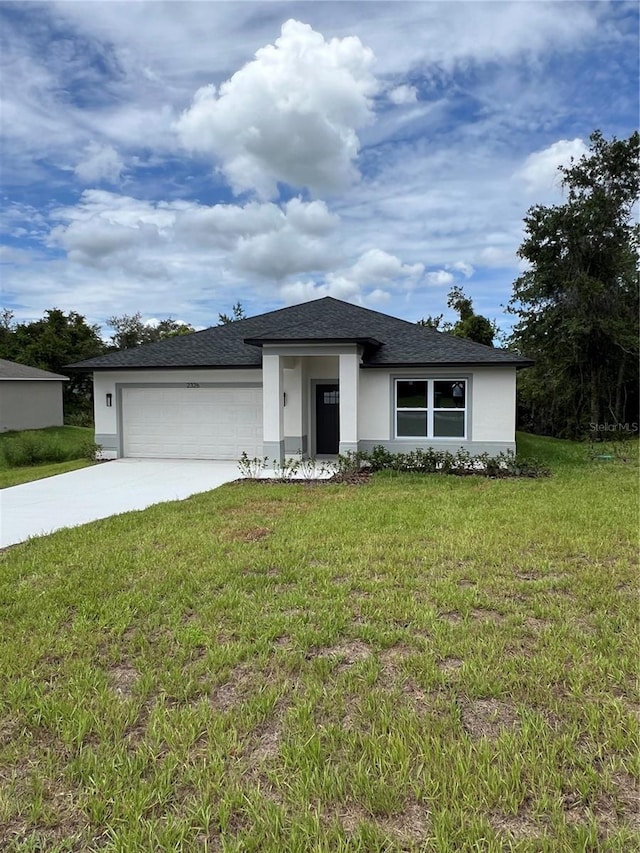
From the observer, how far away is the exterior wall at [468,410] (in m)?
13.5

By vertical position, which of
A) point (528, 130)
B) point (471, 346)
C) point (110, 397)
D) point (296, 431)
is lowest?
point (296, 431)

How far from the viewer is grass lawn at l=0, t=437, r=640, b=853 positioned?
2.22 meters

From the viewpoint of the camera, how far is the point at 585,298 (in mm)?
19625

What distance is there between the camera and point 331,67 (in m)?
10.4

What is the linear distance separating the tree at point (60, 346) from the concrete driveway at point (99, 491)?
70.1 feet

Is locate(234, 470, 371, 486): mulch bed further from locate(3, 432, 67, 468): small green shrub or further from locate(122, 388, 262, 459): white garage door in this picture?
locate(3, 432, 67, 468): small green shrub

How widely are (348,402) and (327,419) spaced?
2395mm

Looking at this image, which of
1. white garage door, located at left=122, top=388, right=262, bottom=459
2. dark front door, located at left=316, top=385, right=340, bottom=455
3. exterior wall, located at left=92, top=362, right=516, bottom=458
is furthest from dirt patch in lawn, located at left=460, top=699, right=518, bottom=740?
dark front door, located at left=316, top=385, right=340, bottom=455

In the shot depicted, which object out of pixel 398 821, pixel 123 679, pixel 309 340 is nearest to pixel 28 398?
pixel 309 340

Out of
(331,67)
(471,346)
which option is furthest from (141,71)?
(471,346)

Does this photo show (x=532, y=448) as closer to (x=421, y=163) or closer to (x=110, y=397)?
(x=421, y=163)

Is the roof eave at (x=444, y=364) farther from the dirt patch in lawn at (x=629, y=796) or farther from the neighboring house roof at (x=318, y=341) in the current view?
the dirt patch in lawn at (x=629, y=796)

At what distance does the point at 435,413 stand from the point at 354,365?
267 centimetres

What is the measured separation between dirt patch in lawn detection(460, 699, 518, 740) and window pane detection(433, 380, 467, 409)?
1136 cm
